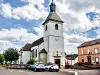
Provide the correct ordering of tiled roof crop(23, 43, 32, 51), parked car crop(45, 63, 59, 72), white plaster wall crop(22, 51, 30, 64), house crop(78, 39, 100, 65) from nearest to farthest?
parked car crop(45, 63, 59, 72) < white plaster wall crop(22, 51, 30, 64) < house crop(78, 39, 100, 65) < tiled roof crop(23, 43, 32, 51)

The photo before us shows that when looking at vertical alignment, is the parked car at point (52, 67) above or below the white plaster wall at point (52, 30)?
below

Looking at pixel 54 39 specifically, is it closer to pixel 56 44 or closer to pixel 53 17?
pixel 56 44

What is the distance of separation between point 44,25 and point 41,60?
32.2ft

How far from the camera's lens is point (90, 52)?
67.6m

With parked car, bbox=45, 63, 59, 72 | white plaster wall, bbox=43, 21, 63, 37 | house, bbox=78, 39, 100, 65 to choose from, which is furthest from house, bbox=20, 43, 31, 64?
parked car, bbox=45, 63, 59, 72

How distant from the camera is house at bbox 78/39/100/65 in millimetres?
64000

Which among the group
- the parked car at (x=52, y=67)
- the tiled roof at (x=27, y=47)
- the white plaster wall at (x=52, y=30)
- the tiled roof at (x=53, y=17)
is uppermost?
the tiled roof at (x=53, y=17)

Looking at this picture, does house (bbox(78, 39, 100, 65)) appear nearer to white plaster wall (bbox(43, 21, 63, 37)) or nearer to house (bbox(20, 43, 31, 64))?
white plaster wall (bbox(43, 21, 63, 37))

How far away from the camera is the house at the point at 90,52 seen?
2520 inches

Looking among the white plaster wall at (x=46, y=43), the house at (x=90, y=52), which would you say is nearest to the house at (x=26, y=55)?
the white plaster wall at (x=46, y=43)

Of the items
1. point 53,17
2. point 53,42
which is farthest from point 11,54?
point 53,17

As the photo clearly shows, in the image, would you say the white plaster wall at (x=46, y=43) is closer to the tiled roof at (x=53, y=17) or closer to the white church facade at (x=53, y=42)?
the white church facade at (x=53, y=42)

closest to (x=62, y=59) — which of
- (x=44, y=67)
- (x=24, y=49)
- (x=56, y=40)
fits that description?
(x=56, y=40)

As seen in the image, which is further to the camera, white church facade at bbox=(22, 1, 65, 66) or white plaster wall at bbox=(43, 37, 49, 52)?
white plaster wall at bbox=(43, 37, 49, 52)
